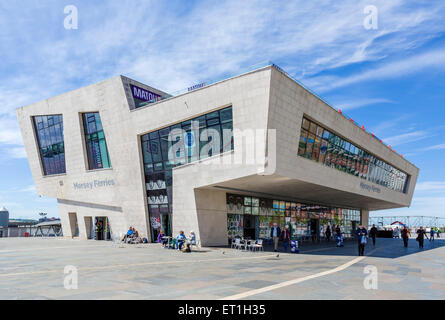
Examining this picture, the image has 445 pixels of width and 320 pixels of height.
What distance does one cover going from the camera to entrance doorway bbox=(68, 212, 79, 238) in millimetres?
38500

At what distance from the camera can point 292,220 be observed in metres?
37.8

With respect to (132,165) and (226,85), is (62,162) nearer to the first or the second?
(132,165)

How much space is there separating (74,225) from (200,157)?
68.6 feet

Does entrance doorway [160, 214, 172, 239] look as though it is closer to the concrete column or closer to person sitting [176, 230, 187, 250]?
person sitting [176, 230, 187, 250]

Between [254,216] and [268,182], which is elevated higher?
[268,182]

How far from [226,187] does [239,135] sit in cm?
471

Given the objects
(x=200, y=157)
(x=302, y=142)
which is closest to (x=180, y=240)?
(x=200, y=157)

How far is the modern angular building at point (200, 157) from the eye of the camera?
22828 millimetres

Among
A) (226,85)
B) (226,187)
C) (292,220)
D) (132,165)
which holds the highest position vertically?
(226,85)

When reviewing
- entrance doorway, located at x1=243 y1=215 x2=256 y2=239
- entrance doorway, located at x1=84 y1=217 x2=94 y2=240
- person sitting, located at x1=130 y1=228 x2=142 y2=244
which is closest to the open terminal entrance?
entrance doorway, located at x1=84 y1=217 x2=94 y2=240

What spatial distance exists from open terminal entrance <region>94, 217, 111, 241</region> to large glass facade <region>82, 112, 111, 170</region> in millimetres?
5158
